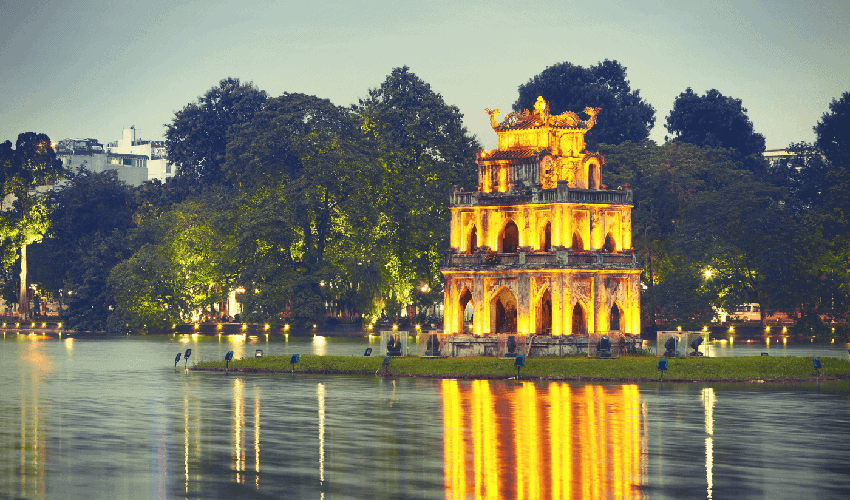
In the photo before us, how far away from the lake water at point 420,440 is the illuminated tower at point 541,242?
52.6 feet

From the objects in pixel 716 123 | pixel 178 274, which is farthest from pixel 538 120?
pixel 716 123

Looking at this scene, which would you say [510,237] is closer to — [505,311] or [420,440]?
[505,311]

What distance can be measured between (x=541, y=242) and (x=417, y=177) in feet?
200

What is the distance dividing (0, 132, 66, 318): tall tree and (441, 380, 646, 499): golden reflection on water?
119 m

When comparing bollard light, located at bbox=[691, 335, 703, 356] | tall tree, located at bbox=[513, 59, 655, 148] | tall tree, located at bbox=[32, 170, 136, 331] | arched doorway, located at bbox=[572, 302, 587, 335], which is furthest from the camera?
tall tree, located at bbox=[513, 59, 655, 148]

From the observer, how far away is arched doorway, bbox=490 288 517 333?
261ft

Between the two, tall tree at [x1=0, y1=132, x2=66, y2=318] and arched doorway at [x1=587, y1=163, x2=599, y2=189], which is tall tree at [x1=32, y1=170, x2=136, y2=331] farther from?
arched doorway at [x1=587, y1=163, x2=599, y2=189]

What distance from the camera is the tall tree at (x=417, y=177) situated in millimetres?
131000

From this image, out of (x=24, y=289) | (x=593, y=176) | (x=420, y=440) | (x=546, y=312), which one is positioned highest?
(x=593, y=176)

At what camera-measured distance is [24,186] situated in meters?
161

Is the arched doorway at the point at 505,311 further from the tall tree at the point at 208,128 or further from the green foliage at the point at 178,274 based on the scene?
the tall tree at the point at 208,128

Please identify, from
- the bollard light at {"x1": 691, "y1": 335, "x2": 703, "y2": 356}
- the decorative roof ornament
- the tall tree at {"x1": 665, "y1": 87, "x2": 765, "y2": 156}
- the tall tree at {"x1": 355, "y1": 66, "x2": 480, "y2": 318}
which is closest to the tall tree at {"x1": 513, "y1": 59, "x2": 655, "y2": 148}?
the tall tree at {"x1": 665, "y1": 87, "x2": 765, "y2": 156}

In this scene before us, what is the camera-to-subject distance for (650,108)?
18688cm

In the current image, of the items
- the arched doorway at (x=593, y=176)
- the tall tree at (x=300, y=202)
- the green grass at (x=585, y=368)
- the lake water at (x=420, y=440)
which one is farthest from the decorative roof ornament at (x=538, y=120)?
the tall tree at (x=300, y=202)
